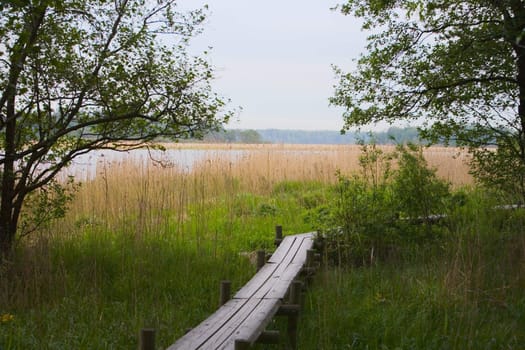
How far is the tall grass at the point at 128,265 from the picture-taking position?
3826mm

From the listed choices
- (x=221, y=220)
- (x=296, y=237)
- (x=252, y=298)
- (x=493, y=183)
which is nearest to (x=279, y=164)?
(x=221, y=220)

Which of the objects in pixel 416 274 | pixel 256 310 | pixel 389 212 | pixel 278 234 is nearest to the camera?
pixel 256 310

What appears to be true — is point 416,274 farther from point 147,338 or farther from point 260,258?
point 147,338

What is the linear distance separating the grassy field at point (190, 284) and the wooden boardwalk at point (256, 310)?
0.29m

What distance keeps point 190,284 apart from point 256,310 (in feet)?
5.59

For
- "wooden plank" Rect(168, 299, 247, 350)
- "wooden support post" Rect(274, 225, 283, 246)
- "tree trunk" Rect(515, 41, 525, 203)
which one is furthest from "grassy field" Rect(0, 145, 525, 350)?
"tree trunk" Rect(515, 41, 525, 203)

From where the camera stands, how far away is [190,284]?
4.85m

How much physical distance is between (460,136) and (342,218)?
1.64 metres

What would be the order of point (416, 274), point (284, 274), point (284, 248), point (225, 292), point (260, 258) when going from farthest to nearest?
point (284, 248), point (416, 274), point (260, 258), point (284, 274), point (225, 292)

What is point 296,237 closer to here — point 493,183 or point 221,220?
point 221,220

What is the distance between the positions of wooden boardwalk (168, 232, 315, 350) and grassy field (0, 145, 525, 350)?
0.29 metres

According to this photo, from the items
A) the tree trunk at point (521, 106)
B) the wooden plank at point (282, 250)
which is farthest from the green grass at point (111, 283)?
the tree trunk at point (521, 106)

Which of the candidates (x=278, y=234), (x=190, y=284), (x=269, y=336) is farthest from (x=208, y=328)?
(x=278, y=234)

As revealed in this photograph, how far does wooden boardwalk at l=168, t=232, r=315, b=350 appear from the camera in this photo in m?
2.73
